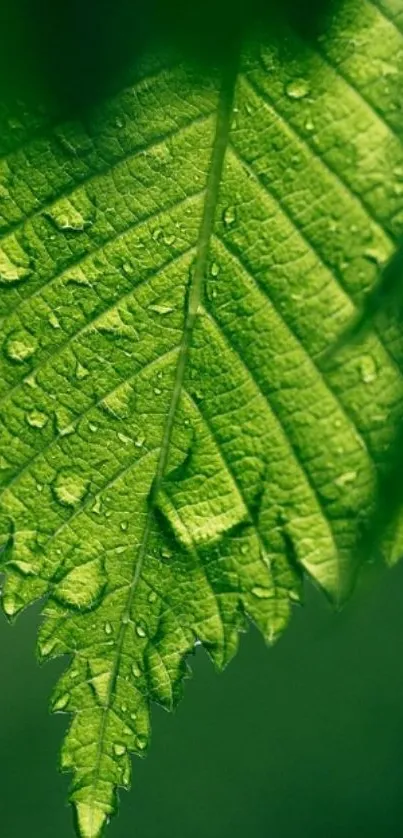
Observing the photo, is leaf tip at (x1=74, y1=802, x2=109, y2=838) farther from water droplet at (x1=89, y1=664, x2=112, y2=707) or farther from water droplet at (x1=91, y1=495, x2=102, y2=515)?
water droplet at (x1=91, y1=495, x2=102, y2=515)

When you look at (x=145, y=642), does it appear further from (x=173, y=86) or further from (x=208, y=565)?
(x=173, y=86)

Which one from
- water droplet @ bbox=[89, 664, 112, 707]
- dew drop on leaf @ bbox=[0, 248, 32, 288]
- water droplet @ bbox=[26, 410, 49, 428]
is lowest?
water droplet @ bbox=[89, 664, 112, 707]

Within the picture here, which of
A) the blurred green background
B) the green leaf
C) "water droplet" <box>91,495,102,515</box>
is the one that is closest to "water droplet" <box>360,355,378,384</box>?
the green leaf

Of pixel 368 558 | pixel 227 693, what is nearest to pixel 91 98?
pixel 368 558

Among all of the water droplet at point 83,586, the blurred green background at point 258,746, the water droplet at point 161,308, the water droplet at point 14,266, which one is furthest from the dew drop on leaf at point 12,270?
the blurred green background at point 258,746

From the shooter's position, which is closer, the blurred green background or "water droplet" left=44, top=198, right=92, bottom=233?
"water droplet" left=44, top=198, right=92, bottom=233

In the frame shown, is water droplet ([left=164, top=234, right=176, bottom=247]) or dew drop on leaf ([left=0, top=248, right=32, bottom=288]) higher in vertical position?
dew drop on leaf ([left=0, top=248, right=32, bottom=288])

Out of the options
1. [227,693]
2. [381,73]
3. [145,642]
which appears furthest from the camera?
[227,693]
